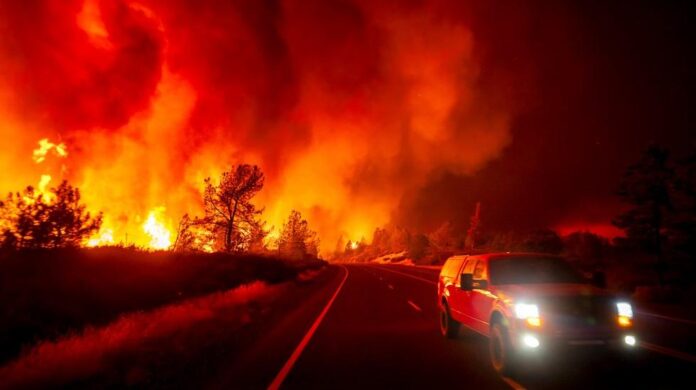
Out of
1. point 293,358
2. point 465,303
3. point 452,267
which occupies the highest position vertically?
point 452,267

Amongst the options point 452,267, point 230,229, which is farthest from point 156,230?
point 452,267

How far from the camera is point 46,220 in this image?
16391mm

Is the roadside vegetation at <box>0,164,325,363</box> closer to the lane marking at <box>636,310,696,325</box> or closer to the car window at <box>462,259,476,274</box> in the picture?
the car window at <box>462,259,476,274</box>

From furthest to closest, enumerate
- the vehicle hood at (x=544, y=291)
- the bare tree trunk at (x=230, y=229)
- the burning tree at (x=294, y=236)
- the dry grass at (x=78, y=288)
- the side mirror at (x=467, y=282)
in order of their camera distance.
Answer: the burning tree at (x=294, y=236)
the bare tree trunk at (x=230, y=229)
the dry grass at (x=78, y=288)
the side mirror at (x=467, y=282)
the vehicle hood at (x=544, y=291)

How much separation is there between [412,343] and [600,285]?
397cm

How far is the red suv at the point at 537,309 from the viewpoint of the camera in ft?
20.2

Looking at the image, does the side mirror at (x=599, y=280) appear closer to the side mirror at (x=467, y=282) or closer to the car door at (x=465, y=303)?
the side mirror at (x=467, y=282)

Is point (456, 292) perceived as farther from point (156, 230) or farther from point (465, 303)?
point (156, 230)

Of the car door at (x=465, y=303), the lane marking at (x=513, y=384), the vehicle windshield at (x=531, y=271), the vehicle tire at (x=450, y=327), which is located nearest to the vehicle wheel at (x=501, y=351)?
the lane marking at (x=513, y=384)

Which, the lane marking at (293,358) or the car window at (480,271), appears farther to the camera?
the car window at (480,271)

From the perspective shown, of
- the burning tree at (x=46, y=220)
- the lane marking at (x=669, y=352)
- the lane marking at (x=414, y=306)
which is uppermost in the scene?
the burning tree at (x=46, y=220)

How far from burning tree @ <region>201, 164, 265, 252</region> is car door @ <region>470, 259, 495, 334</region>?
28.2m

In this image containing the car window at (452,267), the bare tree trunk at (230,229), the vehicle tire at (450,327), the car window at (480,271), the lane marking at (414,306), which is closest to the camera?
the car window at (480,271)

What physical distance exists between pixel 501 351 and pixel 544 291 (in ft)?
4.00
